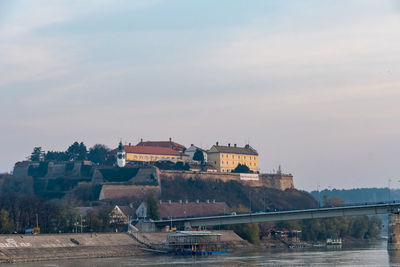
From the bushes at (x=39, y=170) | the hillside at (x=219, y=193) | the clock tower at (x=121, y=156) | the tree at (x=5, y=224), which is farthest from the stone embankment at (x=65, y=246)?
the bushes at (x=39, y=170)

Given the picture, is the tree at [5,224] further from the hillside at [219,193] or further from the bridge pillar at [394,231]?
the bridge pillar at [394,231]

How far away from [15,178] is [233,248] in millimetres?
79383

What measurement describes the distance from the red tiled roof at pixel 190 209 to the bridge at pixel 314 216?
18.0 meters

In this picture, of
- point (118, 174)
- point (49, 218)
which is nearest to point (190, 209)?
point (118, 174)

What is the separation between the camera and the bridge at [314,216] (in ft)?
400

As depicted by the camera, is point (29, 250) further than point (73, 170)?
No

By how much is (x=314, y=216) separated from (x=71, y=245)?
42.4 meters

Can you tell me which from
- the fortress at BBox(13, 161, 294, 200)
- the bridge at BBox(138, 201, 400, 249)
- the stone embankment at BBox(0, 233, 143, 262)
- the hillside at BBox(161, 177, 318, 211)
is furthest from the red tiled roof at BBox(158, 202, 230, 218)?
the stone embankment at BBox(0, 233, 143, 262)

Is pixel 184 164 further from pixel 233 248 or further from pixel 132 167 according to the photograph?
pixel 233 248

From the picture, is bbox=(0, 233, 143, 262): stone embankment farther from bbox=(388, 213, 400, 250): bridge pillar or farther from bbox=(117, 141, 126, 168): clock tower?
bbox=(117, 141, 126, 168): clock tower

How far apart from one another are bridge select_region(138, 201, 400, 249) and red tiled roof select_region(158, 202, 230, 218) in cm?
1798

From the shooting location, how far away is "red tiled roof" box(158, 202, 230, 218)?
161 m

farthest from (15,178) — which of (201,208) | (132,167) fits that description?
(201,208)

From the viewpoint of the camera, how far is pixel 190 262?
323 feet
